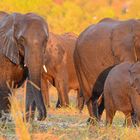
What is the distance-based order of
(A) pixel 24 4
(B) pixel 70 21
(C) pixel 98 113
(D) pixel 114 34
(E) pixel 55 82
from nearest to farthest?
1. (D) pixel 114 34
2. (C) pixel 98 113
3. (E) pixel 55 82
4. (A) pixel 24 4
5. (B) pixel 70 21

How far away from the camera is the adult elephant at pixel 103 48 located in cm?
962

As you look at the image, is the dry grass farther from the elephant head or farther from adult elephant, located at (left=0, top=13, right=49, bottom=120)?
the elephant head

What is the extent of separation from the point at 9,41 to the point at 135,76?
1.67 m

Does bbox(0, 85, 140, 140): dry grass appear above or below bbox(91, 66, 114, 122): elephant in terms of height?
above

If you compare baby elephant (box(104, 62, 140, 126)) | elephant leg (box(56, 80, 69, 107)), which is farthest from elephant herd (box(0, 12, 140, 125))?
elephant leg (box(56, 80, 69, 107))

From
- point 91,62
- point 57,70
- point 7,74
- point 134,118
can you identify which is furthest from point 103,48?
point 57,70

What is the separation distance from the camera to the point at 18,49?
8555 millimetres

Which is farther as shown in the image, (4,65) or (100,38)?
(100,38)

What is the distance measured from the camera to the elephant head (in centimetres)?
887

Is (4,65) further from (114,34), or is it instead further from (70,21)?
(70,21)

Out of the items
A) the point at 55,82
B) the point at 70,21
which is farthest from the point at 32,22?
the point at 70,21

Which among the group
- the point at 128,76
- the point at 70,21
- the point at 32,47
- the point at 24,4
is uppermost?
the point at 32,47

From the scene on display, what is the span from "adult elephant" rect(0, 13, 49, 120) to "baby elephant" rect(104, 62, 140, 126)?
3.67 ft

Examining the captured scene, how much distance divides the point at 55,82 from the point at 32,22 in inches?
249
